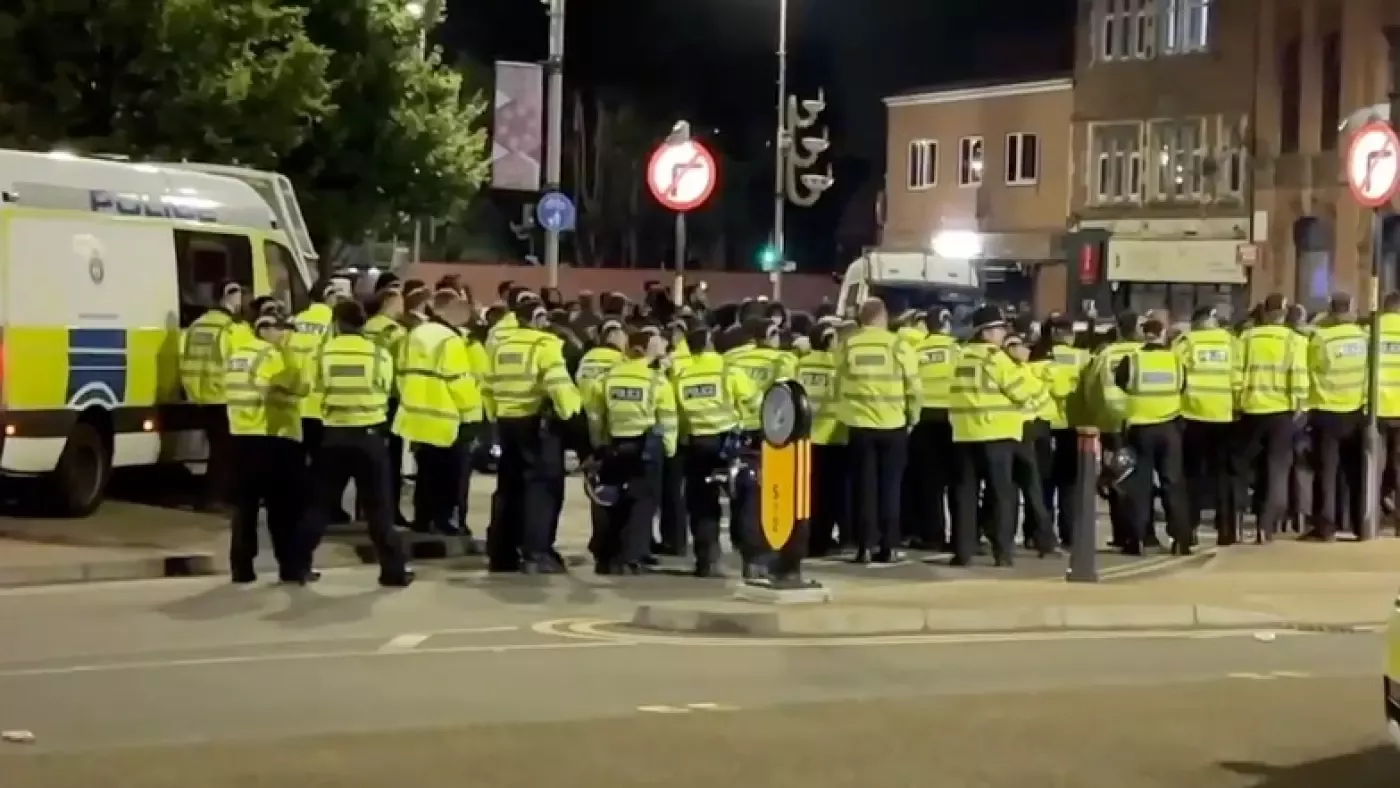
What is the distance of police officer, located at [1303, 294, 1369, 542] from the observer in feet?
65.9

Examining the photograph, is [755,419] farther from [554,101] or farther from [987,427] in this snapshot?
[554,101]

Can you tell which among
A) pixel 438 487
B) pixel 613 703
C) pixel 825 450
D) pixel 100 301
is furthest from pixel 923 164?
pixel 613 703

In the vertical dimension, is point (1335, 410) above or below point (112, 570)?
above

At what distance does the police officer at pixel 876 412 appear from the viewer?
1809 centimetres

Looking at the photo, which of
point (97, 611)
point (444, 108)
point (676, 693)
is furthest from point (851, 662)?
point (444, 108)

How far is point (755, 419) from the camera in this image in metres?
17.9

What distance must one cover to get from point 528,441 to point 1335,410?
7.10 metres

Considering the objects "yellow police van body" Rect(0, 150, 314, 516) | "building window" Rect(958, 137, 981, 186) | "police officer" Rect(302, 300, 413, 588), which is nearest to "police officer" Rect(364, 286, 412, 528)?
"police officer" Rect(302, 300, 413, 588)

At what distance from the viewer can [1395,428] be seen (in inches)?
813

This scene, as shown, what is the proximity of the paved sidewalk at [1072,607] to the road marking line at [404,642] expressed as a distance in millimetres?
1495

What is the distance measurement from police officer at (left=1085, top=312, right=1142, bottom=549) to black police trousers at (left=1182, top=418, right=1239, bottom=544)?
59 centimetres

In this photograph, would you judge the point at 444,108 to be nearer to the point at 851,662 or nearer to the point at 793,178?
the point at 793,178

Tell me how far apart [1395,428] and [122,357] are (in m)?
10.7

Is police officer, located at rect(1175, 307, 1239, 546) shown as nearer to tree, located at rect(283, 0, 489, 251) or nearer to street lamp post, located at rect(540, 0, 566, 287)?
street lamp post, located at rect(540, 0, 566, 287)
